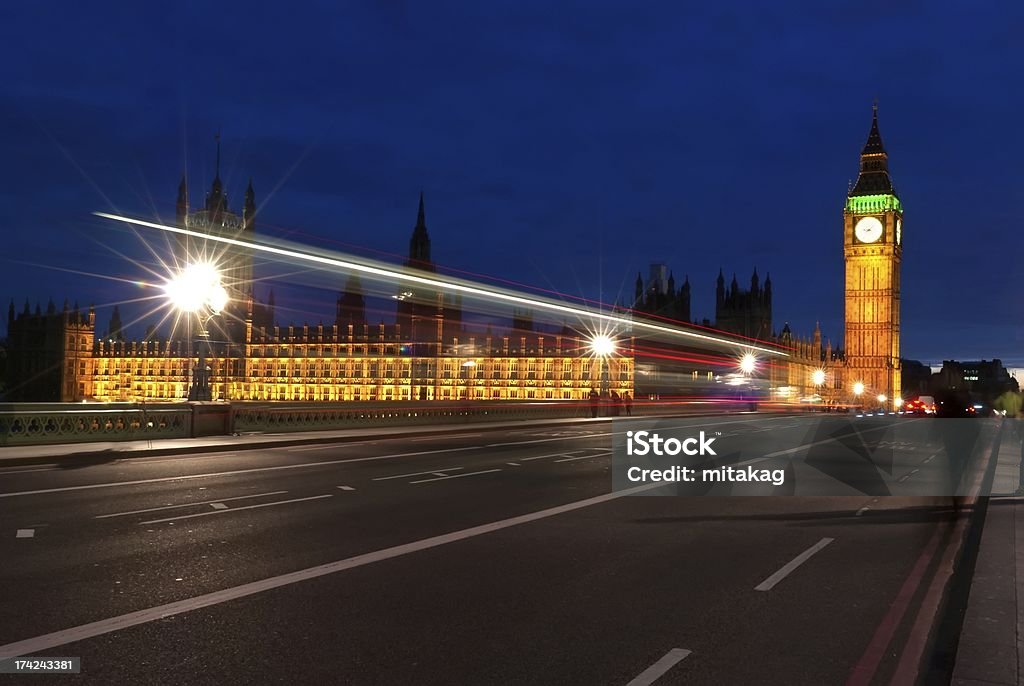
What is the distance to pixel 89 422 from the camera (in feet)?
80.4

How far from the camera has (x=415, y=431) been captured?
32.9 m

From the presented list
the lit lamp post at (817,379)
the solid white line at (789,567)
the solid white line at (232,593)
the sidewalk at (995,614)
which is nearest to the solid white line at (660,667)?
the sidewalk at (995,614)

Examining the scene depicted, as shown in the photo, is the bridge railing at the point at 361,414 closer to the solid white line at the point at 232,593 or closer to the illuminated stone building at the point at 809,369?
the solid white line at the point at 232,593

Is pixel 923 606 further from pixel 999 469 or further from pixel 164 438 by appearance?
pixel 164 438

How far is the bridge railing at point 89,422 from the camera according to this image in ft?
75.8

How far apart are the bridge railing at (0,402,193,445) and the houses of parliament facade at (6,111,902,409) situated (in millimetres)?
73592

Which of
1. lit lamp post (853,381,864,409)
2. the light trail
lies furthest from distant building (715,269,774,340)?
the light trail

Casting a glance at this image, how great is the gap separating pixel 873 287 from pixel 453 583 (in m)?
161

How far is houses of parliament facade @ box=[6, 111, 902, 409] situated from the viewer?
377 ft

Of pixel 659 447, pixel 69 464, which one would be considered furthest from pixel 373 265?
pixel 69 464

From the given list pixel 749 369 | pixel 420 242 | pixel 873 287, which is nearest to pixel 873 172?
pixel 873 287

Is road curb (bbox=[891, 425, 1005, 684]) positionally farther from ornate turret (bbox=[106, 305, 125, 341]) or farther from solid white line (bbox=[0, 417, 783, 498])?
ornate turret (bbox=[106, 305, 125, 341])

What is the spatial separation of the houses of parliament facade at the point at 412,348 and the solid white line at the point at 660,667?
9164 centimetres

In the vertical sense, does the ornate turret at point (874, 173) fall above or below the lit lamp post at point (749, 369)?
above
